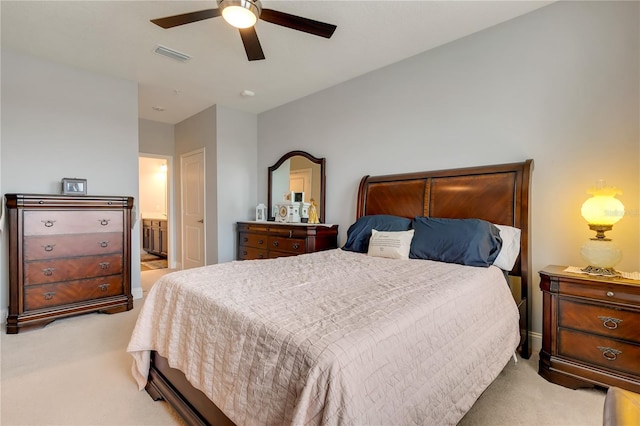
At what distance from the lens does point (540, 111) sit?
94.9 inches

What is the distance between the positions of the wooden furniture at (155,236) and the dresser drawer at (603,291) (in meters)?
6.32

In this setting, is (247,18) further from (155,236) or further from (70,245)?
(155,236)

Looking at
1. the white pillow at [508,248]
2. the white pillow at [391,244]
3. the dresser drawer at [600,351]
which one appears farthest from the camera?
the white pillow at [391,244]

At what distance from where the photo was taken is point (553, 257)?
7.80ft

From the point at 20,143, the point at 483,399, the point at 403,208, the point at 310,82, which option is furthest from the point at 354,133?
the point at 20,143

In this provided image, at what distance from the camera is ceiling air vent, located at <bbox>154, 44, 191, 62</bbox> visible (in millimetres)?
3000

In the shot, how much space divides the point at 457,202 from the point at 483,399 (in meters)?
1.56

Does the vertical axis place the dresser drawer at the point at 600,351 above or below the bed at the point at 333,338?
below

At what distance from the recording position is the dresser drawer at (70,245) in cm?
286

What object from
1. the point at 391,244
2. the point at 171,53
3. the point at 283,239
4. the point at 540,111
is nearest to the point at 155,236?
the point at 283,239

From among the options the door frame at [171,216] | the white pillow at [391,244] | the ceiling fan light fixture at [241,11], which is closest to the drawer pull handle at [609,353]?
the white pillow at [391,244]

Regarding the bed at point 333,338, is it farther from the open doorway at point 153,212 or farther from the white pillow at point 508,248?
the open doorway at point 153,212

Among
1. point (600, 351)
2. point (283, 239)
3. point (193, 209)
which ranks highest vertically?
point (193, 209)

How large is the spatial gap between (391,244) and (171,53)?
2.90 metres
